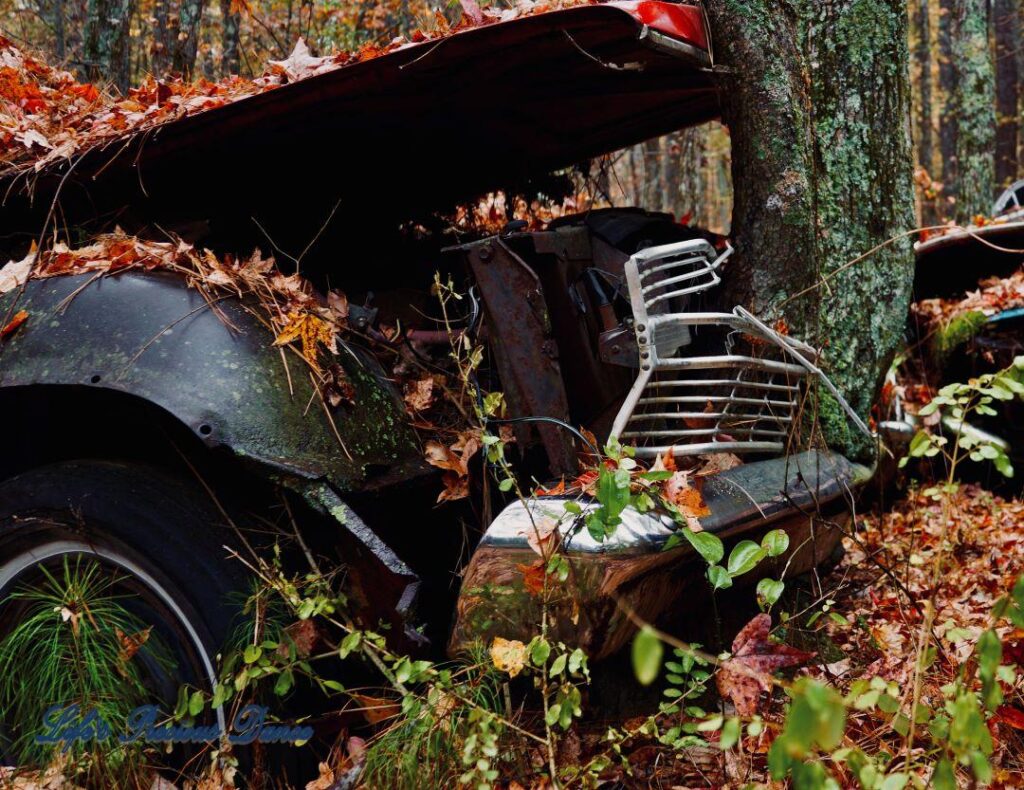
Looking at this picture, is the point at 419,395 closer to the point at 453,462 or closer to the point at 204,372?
the point at 453,462

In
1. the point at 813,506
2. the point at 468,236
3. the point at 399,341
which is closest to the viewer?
the point at 813,506

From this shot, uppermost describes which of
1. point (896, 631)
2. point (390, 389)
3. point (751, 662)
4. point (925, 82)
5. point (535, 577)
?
point (390, 389)

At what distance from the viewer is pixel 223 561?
2174mm

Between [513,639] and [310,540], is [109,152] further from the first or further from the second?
[513,639]

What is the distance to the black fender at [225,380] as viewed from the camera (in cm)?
207

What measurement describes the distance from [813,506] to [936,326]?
7.14ft

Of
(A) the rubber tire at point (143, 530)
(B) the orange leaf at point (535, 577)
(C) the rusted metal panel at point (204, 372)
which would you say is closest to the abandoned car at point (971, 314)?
(B) the orange leaf at point (535, 577)

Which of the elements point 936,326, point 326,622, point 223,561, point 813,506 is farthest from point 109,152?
point 936,326

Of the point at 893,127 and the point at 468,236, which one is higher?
the point at 893,127

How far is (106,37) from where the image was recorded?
Answer: 577cm

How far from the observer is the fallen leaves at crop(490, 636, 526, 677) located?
1.94 m

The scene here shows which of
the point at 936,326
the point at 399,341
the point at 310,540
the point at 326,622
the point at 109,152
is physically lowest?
the point at 936,326

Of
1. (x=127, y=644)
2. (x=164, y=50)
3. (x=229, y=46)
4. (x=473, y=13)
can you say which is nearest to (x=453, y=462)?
(x=127, y=644)

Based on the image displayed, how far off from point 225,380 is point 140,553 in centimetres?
50
